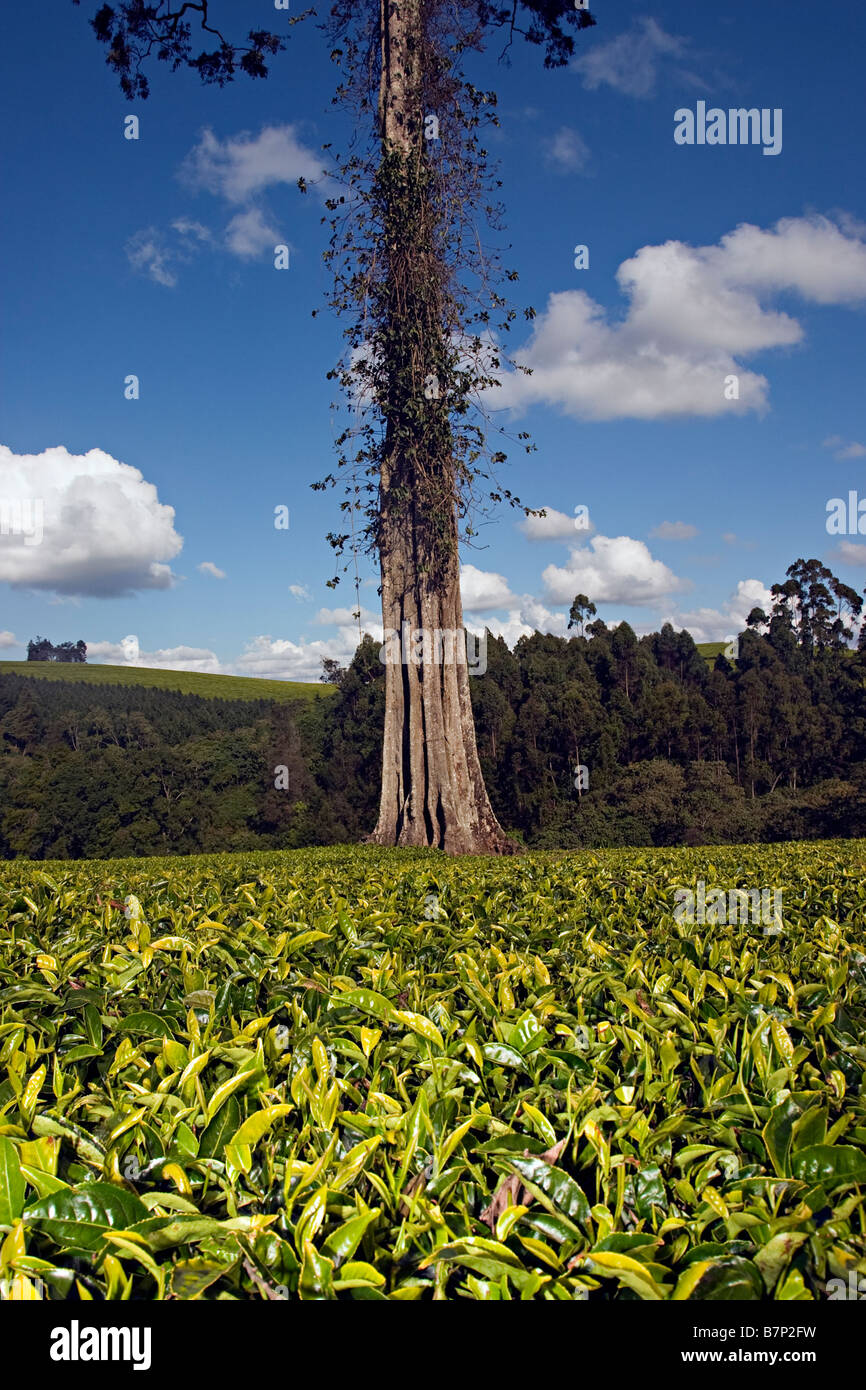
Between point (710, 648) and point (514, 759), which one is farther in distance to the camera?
point (710, 648)

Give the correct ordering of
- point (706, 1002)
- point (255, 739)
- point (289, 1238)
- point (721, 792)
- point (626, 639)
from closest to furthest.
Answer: point (289, 1238) < point (706, 1002) < point (721, 792) < point (255, 739) < point (626, 639)

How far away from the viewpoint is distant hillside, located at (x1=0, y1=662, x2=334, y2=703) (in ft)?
279

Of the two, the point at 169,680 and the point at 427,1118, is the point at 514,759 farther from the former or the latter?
the point at 169,680

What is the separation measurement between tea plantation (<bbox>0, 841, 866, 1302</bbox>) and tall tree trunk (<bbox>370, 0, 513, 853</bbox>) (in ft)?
30.0

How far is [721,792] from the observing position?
85.8 ft

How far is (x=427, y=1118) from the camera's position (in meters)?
1.21

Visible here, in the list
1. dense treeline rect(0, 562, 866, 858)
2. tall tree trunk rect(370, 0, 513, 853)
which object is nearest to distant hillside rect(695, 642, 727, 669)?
dense treeline rect(0, 562, 866, 858)

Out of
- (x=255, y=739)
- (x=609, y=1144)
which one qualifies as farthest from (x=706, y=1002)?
(x=255, y=739)

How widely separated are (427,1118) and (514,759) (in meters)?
36.8

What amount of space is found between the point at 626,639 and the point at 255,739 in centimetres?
2301

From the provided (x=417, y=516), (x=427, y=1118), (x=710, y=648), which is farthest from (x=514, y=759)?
(x=710, y=648)

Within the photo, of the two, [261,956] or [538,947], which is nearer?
[261,956]

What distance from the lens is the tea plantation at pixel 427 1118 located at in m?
0.99
